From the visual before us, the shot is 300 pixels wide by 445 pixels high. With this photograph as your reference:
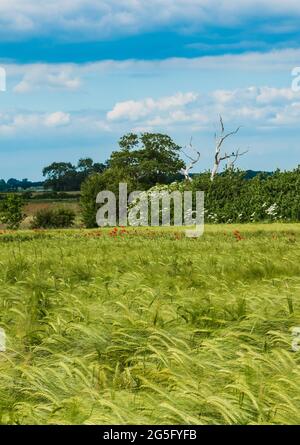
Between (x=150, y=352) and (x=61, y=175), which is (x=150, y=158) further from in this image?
(x=150, y=352)

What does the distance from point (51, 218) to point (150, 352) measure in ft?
109

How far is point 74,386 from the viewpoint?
4.82 metres

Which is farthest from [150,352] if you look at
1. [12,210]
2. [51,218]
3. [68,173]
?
[68,173]

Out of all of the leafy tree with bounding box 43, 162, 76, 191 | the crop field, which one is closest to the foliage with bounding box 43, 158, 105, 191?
the leafy tree with bounding box 43, 162, 76, 191

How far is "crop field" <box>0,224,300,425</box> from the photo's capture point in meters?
4.30

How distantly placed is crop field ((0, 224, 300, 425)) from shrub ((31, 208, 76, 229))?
29.2m

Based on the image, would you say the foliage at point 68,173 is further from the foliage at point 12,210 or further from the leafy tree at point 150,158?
the foliage at point 12,210

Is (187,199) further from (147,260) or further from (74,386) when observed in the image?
(74,386)

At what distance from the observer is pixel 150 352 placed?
5641mm

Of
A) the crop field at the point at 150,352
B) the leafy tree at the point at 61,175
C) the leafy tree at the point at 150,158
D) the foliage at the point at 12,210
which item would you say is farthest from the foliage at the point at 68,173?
the crop field at the point at 150,352

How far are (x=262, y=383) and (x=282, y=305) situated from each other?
2177mm

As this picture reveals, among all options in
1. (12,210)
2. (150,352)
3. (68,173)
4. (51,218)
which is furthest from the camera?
(68,173)

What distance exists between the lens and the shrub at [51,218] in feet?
126
